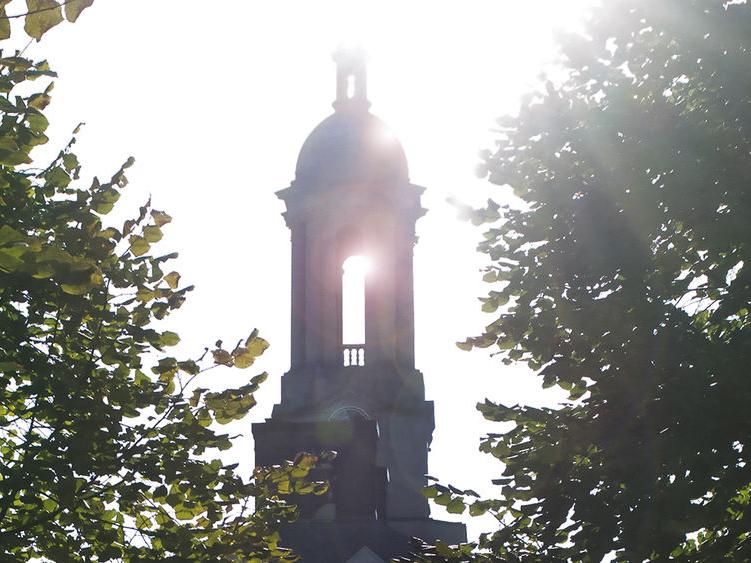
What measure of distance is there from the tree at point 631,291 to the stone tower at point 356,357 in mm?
27283

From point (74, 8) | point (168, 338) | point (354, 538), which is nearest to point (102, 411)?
point (168, 338)

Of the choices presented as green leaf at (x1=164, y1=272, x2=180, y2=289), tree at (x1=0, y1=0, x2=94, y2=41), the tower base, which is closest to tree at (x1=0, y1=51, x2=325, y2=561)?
green leaf at (x1=164, y1=272, x2=180, y2=289)

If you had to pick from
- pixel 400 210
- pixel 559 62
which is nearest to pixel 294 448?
pixel 400 210

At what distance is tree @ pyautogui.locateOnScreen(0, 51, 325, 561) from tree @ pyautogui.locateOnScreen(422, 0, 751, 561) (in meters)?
1.86

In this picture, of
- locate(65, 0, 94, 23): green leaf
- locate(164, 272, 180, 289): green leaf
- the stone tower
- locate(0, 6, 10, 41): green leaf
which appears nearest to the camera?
locate(65, 0, 94, 23): green leaf

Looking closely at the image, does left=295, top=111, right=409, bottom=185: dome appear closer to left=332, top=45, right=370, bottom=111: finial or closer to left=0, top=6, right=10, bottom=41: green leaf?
left=332, top=45, right=370, bottom=111: finial

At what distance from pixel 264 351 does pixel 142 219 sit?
5.14ft

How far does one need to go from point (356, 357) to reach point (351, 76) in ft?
29.6

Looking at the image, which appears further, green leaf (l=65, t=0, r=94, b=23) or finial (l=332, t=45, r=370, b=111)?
finial (l=332, t=45, r=370, b=111)

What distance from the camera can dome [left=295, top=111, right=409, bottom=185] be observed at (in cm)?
4150

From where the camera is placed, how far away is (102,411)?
10500 mm

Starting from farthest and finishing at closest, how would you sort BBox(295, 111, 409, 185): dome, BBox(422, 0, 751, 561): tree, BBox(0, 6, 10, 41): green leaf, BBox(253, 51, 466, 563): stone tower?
BBox(295, 111, 409, 185): dome → BBox(253, 51, 466, 563): stone tower → BBox(422, 0, 751, 561): tree → BBox(0, 6, 10, 41): green leaf

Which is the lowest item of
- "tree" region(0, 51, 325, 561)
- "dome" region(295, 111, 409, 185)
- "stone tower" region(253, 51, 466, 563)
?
"tree" region(0, 51, 325, 561)

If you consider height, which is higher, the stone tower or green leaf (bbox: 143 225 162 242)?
the stone tower
